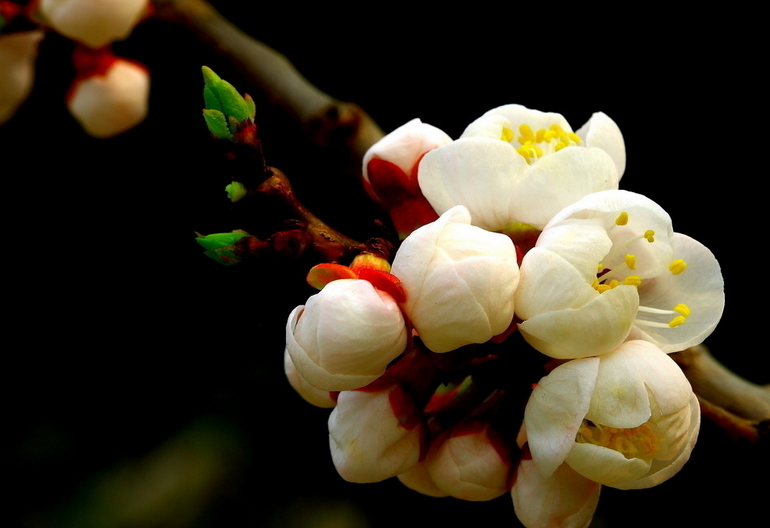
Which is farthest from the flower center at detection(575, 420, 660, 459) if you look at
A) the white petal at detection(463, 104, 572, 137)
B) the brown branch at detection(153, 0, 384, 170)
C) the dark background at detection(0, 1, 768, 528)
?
the dark background at detection(0, 1, 768, 528)

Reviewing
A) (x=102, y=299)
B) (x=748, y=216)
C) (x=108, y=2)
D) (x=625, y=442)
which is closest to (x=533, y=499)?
(x=625, y=442)

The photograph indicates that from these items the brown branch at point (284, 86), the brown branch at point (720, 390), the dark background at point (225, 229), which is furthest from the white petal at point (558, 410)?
the dark background at point (225, 229)

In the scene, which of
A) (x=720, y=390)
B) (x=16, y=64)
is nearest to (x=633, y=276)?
(x=720, y=390)

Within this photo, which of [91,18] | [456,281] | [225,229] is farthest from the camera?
[225,229]

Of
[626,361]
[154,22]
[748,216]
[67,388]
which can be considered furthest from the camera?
[67,388]

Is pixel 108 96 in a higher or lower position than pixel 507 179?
lower

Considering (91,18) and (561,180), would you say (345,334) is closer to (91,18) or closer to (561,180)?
(561,180)

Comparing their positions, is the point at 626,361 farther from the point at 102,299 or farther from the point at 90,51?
the point at 102,299
